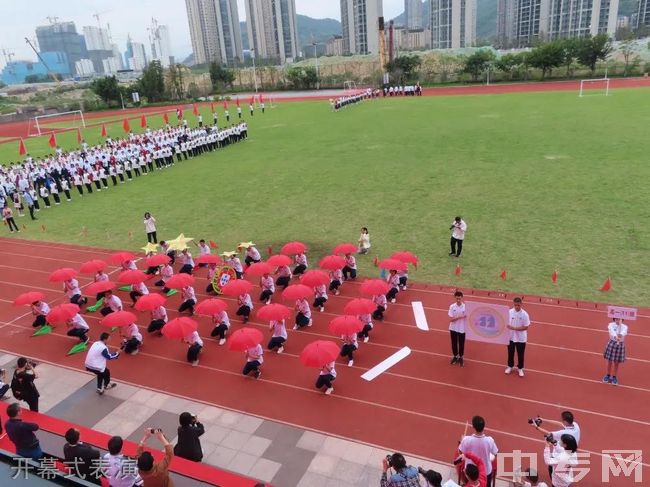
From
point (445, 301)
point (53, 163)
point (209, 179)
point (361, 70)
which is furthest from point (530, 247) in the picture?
point (361, 70)

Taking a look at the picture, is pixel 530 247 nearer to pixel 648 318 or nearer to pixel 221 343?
pixel 648 318

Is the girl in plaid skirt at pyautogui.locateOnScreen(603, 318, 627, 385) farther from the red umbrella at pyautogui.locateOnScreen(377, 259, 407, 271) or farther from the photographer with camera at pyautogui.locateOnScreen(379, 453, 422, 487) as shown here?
the photographer with camera at pyautogui.locateOnScreen(379, 453, 422, 487)

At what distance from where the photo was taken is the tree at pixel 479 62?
6251cm

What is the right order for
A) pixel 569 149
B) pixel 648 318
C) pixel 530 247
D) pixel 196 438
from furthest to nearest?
1. pixel 569 149
2. pixel 530 247
3. pixel 648 318
4. pixel 196 438

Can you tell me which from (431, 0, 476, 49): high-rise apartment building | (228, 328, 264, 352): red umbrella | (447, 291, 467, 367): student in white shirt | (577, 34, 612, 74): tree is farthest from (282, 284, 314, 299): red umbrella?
(431, 0, 476, 49): high-rise apartment building

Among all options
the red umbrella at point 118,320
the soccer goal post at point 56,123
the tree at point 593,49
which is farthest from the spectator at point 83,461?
the tree at point 593,49

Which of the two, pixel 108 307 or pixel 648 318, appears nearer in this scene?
pixel 648 318

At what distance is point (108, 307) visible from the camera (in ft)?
37.0

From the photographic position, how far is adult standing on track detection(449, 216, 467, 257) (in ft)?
42.0

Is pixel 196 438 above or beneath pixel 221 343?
above

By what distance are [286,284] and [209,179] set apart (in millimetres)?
13115

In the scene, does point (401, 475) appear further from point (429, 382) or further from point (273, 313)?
point (273, 313)

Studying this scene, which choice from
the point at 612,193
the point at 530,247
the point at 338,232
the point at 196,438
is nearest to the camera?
the point at 196,438

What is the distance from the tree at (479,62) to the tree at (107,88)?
4756 cm
